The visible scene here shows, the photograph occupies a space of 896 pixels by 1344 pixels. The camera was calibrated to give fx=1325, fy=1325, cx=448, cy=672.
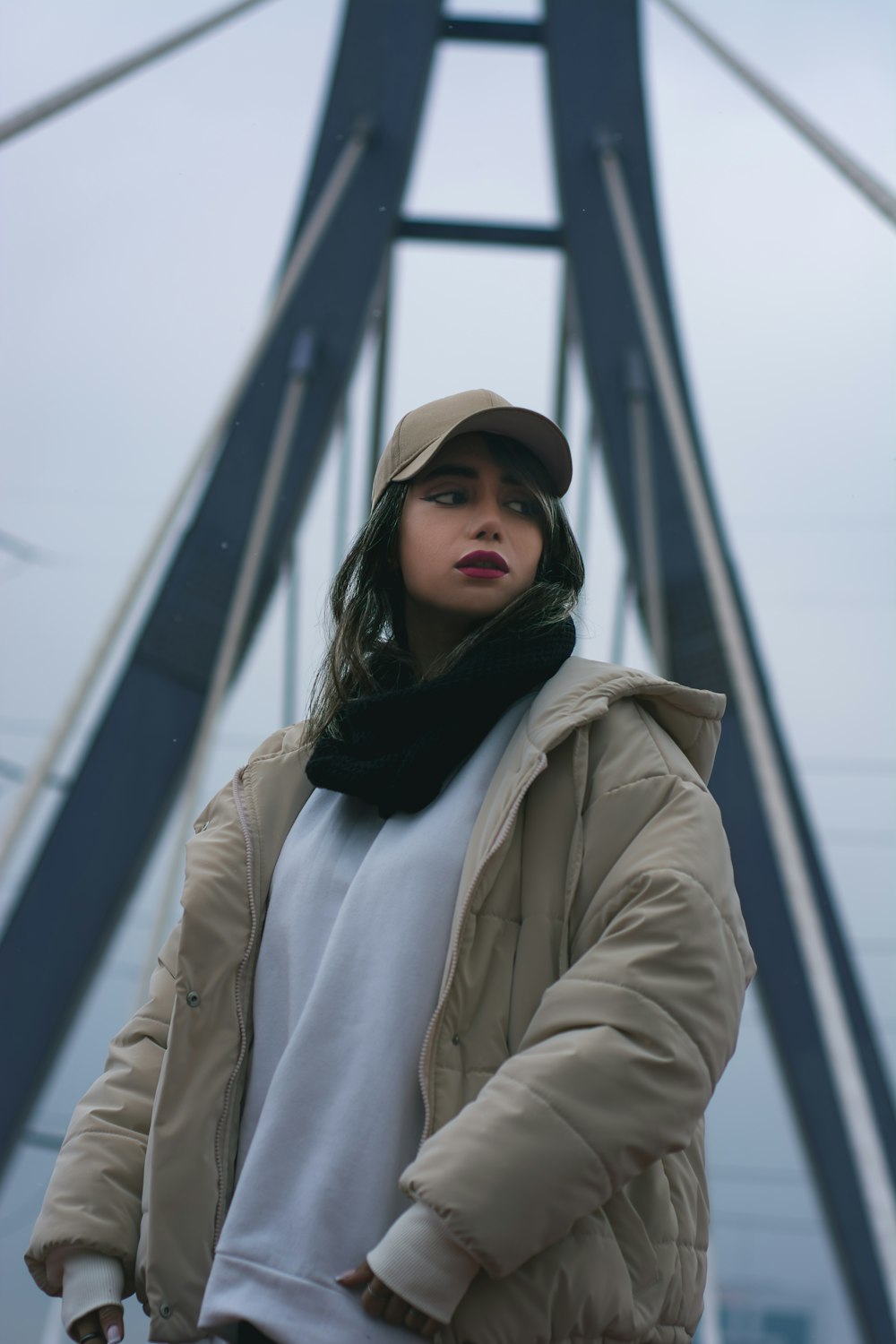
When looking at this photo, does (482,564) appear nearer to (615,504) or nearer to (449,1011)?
(449,1011)

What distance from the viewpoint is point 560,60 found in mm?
4094

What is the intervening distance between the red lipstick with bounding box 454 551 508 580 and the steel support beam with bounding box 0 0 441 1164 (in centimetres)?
260

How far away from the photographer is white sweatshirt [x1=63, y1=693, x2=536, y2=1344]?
93cm

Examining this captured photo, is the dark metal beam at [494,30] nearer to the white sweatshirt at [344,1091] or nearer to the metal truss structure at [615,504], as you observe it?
the metal truss structure at [615,504]

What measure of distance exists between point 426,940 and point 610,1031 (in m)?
0.18

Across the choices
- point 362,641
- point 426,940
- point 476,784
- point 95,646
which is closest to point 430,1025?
point 426,940

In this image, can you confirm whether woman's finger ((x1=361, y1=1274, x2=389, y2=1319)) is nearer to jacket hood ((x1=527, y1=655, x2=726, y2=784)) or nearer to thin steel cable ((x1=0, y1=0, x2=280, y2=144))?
jacket hood ((x1=527, y1=655, x2=726, y2=784))

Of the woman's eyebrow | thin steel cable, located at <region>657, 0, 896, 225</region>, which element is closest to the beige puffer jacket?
the woman's eyebrow

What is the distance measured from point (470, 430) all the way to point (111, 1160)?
0.74 meters

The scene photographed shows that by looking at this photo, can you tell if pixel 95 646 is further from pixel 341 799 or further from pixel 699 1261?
pixel 699 1261

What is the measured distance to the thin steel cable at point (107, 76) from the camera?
2.54 meters

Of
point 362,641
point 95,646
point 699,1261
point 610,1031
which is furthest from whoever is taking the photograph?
point 95,646

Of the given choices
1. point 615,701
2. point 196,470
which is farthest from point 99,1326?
point 196,470

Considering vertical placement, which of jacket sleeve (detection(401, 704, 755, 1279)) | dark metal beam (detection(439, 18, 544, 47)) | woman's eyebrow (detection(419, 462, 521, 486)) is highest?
dark metal beam (detection(439, 18, 544, 47))
